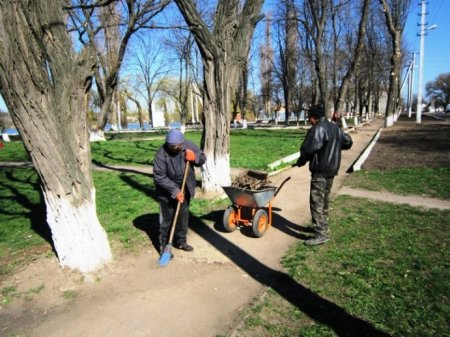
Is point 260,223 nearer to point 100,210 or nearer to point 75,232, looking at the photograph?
point 75,232

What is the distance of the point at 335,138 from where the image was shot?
4.59m

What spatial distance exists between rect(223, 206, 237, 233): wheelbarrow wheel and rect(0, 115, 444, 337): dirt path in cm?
14

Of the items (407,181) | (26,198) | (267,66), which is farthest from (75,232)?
(267,66)

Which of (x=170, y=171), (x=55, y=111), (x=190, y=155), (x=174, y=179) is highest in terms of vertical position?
(x=55, y=111)

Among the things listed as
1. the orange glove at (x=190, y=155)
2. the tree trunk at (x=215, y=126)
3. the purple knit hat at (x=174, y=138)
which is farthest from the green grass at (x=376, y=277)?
the tree trunk at (x=215, y=126)

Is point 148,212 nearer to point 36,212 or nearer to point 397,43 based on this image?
point 36,212

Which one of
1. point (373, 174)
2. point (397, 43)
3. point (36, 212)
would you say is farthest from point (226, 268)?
point (397, 43)

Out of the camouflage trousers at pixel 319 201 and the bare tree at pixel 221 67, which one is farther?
the bare tree at pixel 221 67

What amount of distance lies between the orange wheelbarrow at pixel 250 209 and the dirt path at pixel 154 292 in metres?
0.20

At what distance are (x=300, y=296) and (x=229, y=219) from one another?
6.53 feet

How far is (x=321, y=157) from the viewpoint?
15.1 ft

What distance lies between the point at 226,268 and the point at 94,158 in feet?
37.3

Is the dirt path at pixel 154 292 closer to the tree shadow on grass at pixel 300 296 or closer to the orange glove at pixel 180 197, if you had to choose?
the tree shadow on grass at pixel 300 296

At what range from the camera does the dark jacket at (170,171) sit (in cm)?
438
